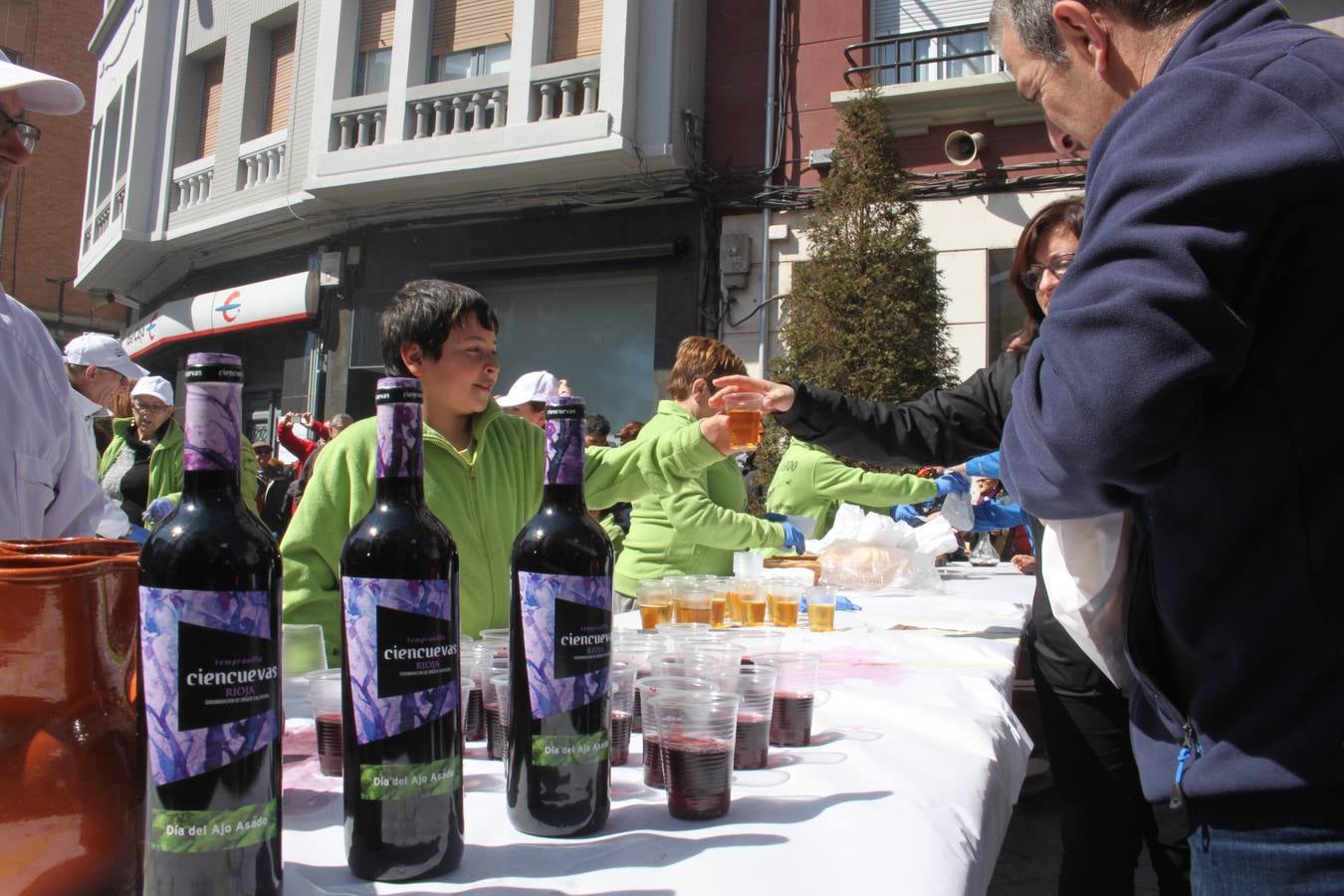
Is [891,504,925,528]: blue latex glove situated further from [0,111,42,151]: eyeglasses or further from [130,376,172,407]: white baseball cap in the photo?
[0,111,42,151]: eyeglasses

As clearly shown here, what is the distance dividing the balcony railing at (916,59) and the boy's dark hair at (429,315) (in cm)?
950

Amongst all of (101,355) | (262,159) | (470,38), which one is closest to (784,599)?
(101,355)

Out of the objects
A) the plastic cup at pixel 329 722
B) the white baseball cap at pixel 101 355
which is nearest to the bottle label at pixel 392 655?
the plastic cup at pixel 329 722

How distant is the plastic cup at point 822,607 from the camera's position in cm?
262

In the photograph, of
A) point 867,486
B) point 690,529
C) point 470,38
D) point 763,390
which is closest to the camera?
point 763,390

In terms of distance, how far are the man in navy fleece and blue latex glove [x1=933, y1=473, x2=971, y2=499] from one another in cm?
301

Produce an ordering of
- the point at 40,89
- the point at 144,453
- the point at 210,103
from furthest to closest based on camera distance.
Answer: the point at 210,103 → the point at 144,453 → the point at 40,89

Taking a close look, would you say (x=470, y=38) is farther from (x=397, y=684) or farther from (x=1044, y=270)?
(x=397, y=684)

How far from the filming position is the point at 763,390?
2.44 meters

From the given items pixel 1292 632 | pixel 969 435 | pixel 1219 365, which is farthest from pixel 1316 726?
pixel 969 435

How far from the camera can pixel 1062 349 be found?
1.06 meters

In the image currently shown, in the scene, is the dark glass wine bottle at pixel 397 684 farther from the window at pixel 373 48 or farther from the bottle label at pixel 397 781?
the window at pixel 373 48

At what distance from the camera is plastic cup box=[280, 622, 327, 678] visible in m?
1.37

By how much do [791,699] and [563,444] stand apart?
0.68m
